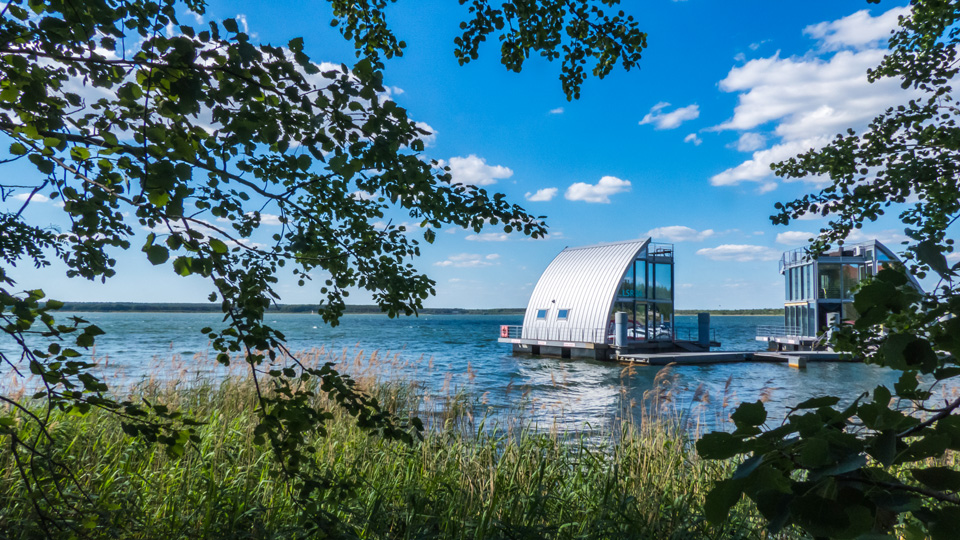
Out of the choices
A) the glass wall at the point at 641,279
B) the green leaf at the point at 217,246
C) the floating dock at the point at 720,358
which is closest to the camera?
the green leaf at the point at 217,246

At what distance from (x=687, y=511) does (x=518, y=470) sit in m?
1.27

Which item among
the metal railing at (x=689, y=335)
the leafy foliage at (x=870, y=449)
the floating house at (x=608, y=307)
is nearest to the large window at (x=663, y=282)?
the floating house at (x=608, y=307)

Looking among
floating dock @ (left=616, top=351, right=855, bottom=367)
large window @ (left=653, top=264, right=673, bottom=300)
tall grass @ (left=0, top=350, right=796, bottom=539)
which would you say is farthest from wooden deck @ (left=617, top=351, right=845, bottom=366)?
tall grass @ (left=0, top=350, right=796, bottom=539)

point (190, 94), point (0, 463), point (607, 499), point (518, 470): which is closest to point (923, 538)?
point (190, 94)

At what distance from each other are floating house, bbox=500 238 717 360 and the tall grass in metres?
23.3

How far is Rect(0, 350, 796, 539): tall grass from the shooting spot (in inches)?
133

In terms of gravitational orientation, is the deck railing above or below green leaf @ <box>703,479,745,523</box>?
below

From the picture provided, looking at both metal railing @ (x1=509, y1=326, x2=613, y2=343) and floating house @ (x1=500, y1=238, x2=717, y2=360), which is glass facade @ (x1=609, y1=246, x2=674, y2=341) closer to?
floating house @ (x1=500, y1=238, x2=717, y2=360)

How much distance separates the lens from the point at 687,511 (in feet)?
13.3

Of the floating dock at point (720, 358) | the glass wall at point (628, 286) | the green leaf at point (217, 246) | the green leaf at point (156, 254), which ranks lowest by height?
the floating dock at point (720, 358)

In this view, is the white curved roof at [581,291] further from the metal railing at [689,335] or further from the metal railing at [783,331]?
the metal railing at [783,331]

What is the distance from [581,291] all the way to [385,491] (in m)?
27.4

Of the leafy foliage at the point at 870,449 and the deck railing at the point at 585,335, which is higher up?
the leafy foliage at the point at 870,449

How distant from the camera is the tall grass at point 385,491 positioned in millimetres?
3389
